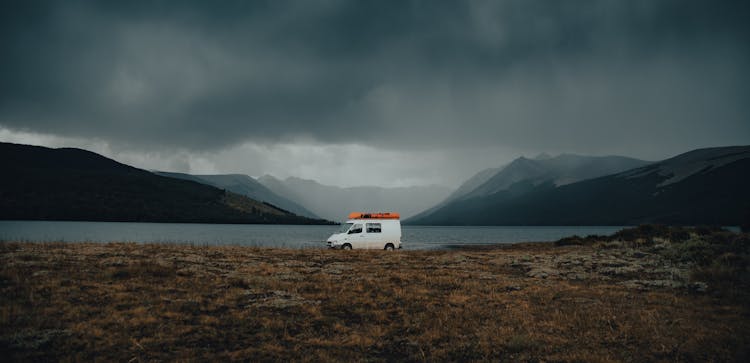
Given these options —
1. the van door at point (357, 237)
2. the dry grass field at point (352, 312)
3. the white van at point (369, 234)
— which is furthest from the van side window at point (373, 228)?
the dry grass field at point (352, 312)

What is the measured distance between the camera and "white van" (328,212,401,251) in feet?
125

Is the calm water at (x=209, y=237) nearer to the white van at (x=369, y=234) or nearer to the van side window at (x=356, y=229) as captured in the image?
the white van at (x=369, y=234)

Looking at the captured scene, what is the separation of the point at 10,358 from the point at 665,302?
20.8m

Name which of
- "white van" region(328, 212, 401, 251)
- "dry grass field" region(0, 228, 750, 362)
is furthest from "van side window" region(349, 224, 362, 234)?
"dry grass field" region(0, 228, 750, 362)

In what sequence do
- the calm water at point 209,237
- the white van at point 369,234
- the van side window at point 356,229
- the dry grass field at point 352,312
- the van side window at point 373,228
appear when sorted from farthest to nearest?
1. the calm water at point 209,237
2. the van side window at point 373,228
3. the van side window at point 356,229
4. the white van at point 369,234
5. the dry grass field at point 352,312

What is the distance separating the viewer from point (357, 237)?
125 feet

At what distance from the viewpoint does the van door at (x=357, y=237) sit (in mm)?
38156

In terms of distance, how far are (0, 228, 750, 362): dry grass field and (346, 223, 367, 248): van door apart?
50.5ft

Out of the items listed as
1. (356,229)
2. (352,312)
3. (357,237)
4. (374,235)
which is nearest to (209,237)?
(356,229)

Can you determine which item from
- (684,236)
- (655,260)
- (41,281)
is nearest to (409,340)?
(41,281)

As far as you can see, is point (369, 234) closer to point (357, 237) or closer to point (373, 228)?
point (373, 228)

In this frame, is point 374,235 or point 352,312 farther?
point 374,235

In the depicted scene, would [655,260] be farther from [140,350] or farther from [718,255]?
[140,350]

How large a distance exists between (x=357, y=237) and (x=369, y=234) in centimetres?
124
